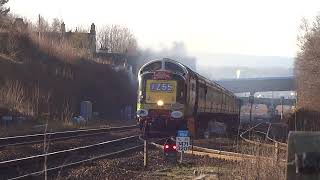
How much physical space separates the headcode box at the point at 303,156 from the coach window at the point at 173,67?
1967cm

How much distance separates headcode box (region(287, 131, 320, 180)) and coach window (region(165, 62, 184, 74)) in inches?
774

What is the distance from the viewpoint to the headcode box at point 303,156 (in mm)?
3367

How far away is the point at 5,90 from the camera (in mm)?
35719

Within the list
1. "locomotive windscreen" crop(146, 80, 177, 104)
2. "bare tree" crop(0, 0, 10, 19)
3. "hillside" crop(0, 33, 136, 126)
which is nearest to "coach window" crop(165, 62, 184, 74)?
"locomotive windscreen" crop(146, 80, 177, 104)

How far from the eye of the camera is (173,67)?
2342cm

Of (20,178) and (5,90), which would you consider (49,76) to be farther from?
(20,178)

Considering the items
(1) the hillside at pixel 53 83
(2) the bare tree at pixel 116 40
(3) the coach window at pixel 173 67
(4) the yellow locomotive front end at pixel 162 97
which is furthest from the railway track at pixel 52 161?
(2) the bare tree at pixel 116 40

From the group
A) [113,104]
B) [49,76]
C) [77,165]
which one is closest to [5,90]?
[49,76]

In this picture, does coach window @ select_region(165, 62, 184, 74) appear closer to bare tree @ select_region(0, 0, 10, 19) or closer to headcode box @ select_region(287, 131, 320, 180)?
headcode box @ select_region(287, 131, 320, 180)

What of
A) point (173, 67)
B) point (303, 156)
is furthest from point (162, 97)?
point (303, 156)

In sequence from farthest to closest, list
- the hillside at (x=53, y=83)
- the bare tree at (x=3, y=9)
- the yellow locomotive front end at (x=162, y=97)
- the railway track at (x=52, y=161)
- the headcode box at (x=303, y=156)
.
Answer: the bare tree at (x=3, y=9) < the hillside at (x=53, y=83) < the yellow locomotive front end at (x=162, y=97) < the railway track at (x=52, y=161) < the headcode box at (x=303, y=156)

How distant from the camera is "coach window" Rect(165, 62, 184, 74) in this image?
23.2m

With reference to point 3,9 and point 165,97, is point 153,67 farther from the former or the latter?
point 3,9

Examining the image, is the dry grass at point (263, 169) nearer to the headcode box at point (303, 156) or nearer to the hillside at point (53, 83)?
the headcode box at point (303, 156)
